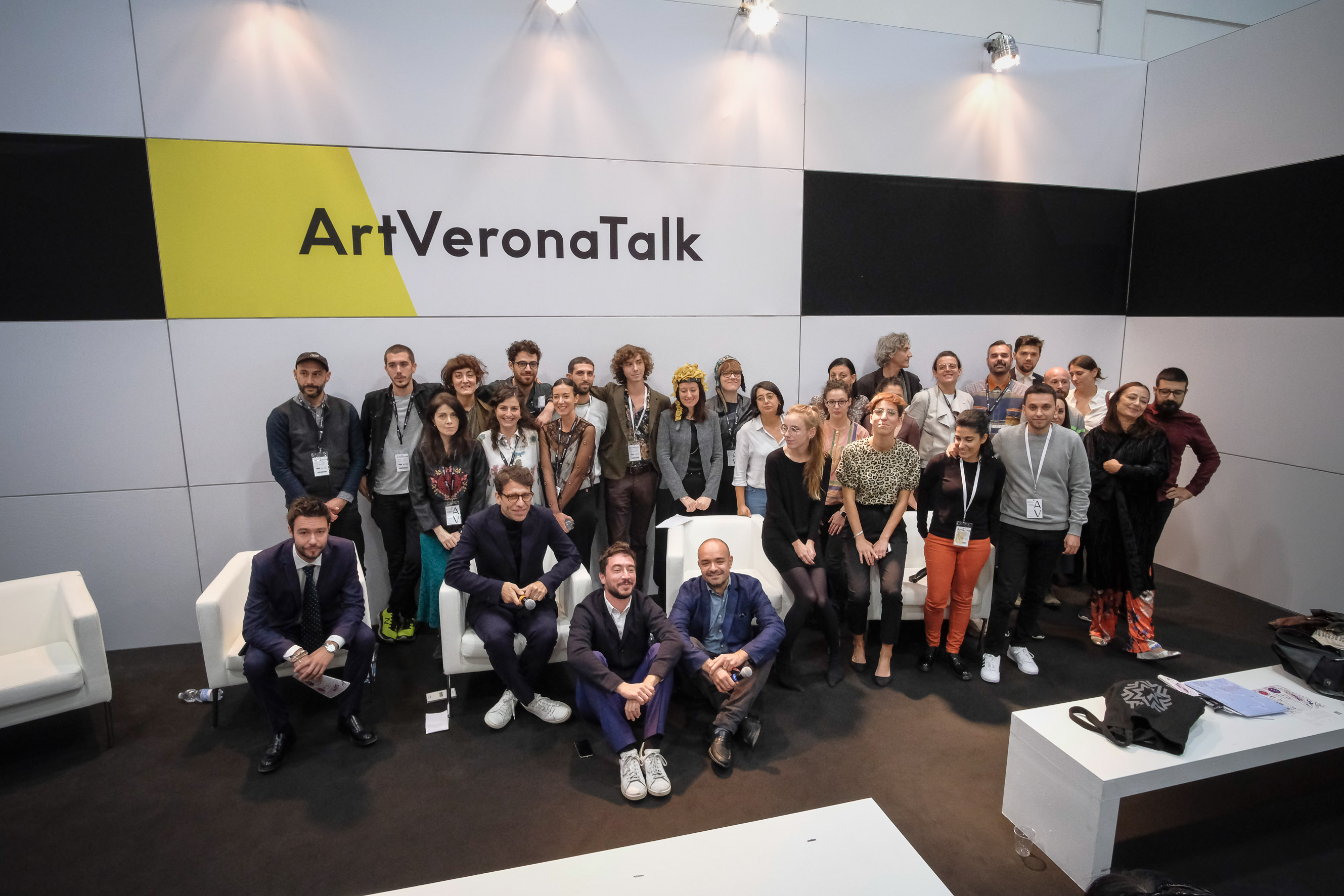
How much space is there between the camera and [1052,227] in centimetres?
571

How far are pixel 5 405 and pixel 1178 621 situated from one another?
24.4 feet

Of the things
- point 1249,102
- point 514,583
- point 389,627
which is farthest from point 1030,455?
point 389,627

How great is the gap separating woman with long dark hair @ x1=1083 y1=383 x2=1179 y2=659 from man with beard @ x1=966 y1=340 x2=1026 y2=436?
36.9 inches

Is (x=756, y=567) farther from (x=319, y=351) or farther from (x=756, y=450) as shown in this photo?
(x=319, y=351)

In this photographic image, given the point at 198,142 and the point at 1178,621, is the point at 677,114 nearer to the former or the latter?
the point at 198,142

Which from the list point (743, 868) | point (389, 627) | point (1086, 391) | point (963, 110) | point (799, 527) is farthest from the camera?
point (963, 110)

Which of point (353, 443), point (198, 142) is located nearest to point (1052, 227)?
point (353, 443)

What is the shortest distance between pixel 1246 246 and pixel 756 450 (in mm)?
4025

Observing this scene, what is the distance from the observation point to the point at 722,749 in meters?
3.13

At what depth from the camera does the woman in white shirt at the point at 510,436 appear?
4.00 m

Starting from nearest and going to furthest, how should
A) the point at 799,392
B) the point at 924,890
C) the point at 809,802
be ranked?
the point at 924,890, the point at 809,802, the point at 799,392

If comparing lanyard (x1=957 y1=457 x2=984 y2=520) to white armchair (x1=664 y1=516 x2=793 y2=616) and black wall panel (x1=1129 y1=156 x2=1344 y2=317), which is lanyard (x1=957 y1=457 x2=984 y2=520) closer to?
white armchair (x1=664 y1=516 x2=793 y2=616)

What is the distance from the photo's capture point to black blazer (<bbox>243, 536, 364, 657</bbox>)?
10.3 ft

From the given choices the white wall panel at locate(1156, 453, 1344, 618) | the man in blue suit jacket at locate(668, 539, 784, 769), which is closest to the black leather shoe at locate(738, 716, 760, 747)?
the man in blue suit jacket at locate(668, 539, 784, 769)
